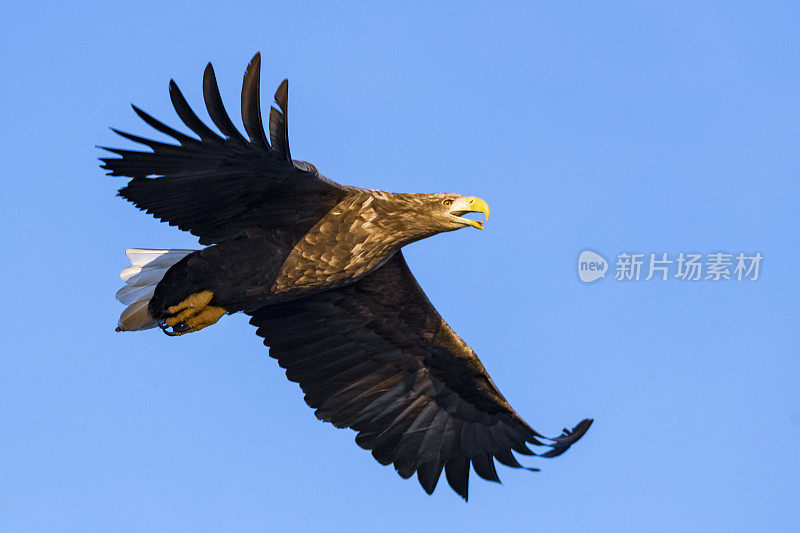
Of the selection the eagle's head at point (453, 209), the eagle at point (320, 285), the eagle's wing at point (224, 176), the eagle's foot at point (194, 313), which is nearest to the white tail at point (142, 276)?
the eagle at point (320, 285)

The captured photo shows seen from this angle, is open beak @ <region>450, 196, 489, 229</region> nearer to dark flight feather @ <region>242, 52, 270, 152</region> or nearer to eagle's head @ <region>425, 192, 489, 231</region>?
eagle's head @ <region>425, 192, 489, 231</region>

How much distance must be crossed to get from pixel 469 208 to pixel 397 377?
5.92ft

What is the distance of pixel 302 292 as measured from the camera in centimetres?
716

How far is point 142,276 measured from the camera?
758 centimetres

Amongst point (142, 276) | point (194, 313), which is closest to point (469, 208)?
point (194, 313)

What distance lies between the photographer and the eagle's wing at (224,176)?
20.1 feet

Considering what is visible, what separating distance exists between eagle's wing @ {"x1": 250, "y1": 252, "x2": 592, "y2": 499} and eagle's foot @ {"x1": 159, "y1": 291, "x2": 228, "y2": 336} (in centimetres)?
71

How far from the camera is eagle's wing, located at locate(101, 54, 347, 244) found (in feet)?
20.1

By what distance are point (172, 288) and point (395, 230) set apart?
1.57 meters

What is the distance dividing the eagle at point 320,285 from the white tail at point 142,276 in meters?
0.01

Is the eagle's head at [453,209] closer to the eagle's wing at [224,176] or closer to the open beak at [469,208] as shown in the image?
the open beak at [469,208]

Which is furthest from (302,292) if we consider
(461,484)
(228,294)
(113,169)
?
(461,484)

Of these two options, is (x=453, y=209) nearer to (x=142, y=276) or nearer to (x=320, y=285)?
(x=320, y=285)

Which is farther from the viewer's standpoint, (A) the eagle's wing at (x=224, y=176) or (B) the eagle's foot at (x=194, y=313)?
(B) the eagle's foot at (x=194, y=313)
